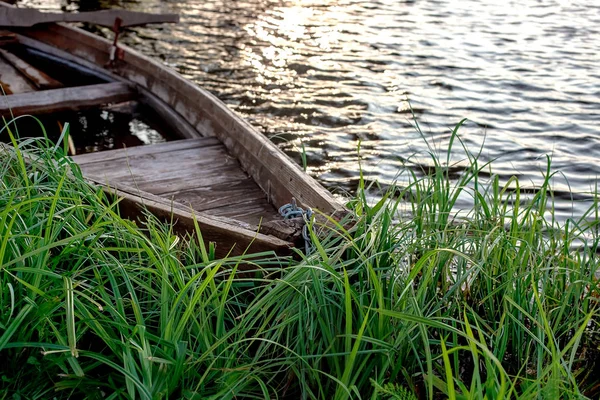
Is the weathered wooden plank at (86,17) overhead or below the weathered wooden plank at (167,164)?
overhead

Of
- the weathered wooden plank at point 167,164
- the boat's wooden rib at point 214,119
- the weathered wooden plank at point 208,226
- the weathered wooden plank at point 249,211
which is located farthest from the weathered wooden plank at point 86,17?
the weathered wooden plank at point 208,226

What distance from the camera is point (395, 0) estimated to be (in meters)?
12.2

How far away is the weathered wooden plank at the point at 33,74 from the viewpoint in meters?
6.94

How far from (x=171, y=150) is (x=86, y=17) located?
2.94m

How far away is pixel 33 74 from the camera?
718cm

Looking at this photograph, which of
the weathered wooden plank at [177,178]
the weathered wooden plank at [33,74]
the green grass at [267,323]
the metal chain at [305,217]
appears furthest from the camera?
the weathered wooden plank at [33,74]

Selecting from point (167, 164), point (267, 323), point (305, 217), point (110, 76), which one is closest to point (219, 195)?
point (167, 164)

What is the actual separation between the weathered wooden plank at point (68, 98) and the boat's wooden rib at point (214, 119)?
8.1 inches

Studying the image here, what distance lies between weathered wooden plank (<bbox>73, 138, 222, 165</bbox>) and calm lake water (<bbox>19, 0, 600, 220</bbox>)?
57cm

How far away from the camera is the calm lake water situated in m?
6.40

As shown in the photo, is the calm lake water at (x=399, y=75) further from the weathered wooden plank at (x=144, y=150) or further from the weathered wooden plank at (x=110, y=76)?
the weathered wooden plank at (x=110, y=76)

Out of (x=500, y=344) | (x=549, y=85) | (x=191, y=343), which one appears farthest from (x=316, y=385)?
(x=549, y=85)

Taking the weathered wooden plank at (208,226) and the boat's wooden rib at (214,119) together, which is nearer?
the weathered wooden plank at (208,226)

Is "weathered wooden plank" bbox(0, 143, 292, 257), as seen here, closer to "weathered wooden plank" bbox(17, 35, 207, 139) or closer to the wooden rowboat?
the wooden rowboat
